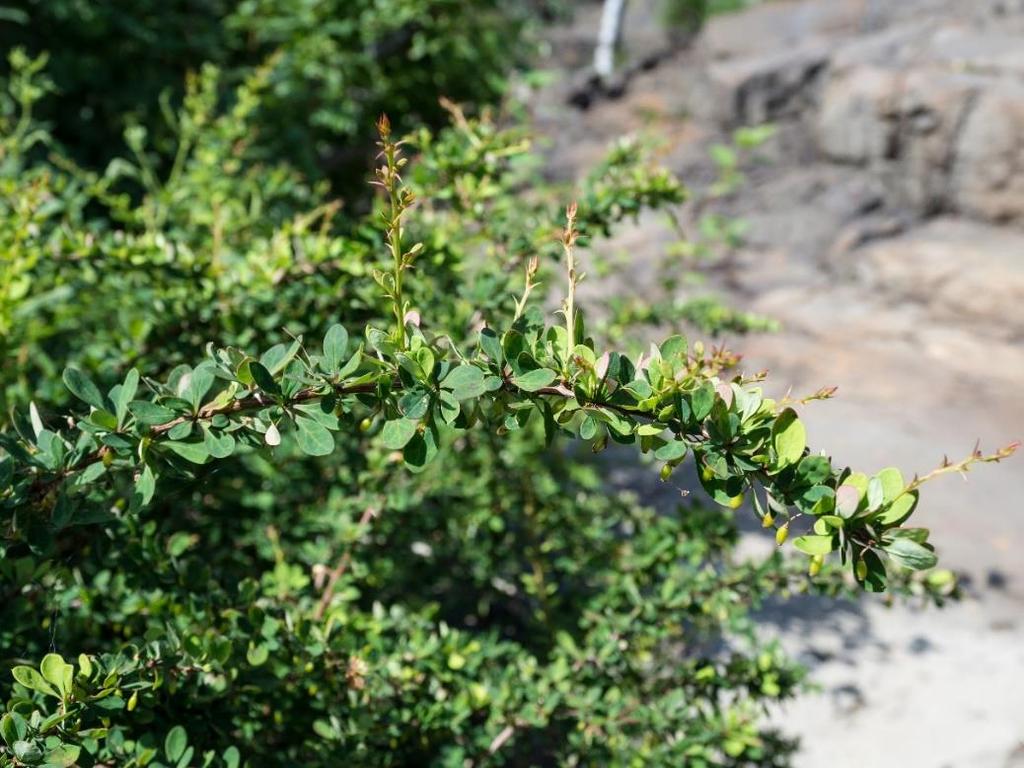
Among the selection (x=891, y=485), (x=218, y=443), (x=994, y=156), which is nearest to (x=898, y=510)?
(x=891, y=485)

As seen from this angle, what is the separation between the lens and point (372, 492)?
188 centimetres

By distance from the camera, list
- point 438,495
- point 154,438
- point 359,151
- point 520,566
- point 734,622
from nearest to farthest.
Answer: point 154,438
point 734,622
point 438,495
point 520,566
point 359,151

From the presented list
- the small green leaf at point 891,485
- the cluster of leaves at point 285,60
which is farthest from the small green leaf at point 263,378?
the cluster of leaves at point 285,60

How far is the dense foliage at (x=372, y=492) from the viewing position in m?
1.00

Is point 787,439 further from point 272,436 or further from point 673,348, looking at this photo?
point 272,436

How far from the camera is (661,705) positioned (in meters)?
1.76

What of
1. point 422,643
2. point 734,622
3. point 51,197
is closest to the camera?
point 422,643

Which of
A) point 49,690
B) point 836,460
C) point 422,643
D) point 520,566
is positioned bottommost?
point 836,460

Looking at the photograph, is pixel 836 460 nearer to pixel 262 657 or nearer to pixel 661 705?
pixel 661 705

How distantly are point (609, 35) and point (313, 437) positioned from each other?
40.1 feet

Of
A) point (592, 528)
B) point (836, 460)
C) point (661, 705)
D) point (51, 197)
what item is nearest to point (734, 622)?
point (661, 705)

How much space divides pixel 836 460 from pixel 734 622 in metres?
2.67

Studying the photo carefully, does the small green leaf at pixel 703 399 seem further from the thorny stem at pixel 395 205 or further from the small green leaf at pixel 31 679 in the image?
the small green leaf at pixel 31 679

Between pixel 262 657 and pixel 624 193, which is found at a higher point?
pixel 624 193
